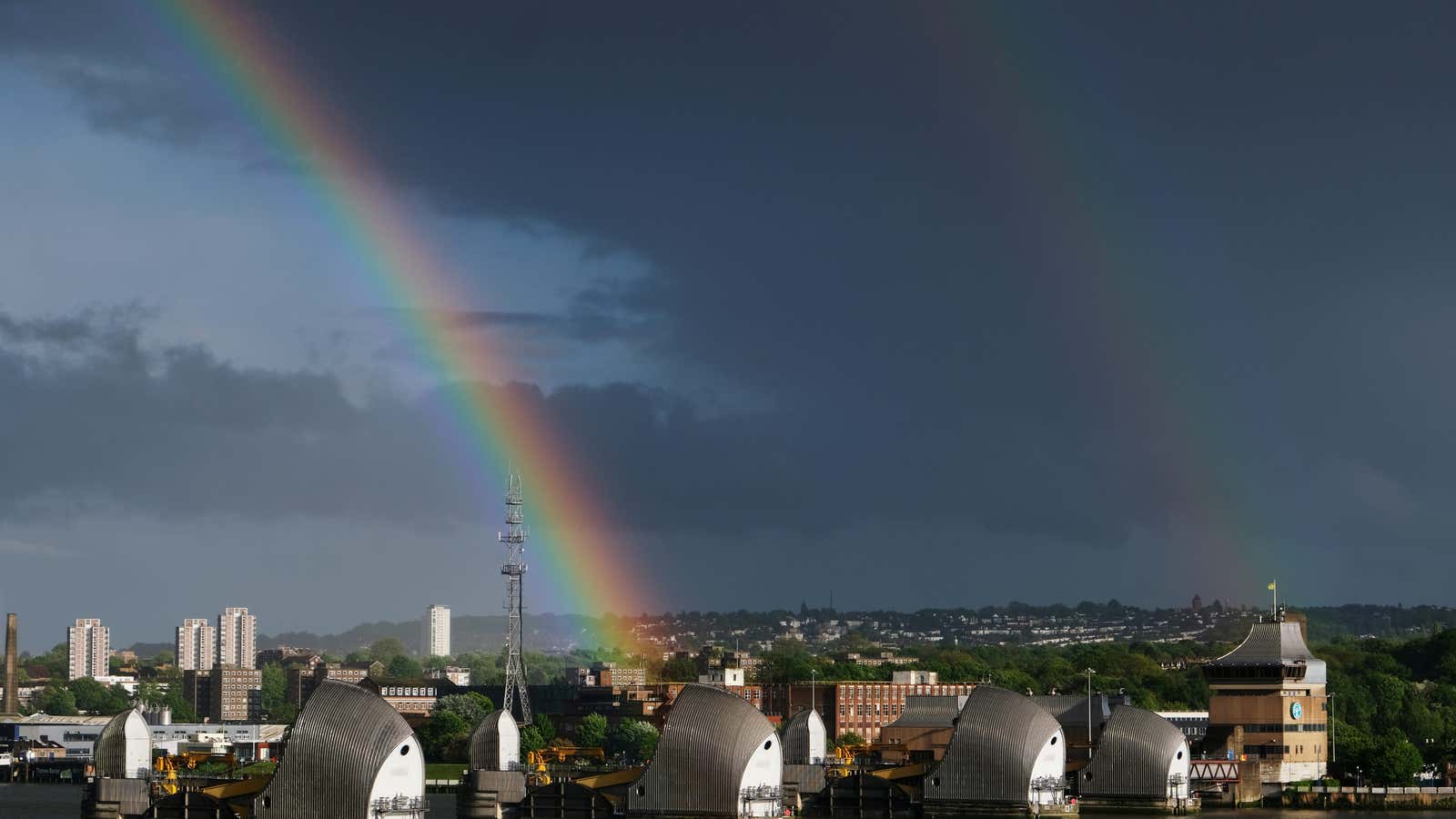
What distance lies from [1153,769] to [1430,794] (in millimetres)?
22120

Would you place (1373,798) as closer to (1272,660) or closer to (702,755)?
(1272,660)

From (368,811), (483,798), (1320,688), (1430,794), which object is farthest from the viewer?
(1320,688)

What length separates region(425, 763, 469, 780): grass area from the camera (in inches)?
6587

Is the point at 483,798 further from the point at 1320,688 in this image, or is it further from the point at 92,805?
the point at 1320,688

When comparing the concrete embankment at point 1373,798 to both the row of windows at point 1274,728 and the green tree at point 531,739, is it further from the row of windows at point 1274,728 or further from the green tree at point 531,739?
the green tree at point 531,739

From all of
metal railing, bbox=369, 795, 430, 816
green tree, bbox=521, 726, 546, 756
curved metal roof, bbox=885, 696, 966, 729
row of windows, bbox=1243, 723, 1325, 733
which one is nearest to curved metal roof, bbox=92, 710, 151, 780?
metal railing, bbox=369, 795, 430, 816

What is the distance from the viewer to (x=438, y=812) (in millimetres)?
125188

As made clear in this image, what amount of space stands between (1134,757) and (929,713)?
51201mm

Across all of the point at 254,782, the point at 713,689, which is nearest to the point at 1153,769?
the point at 713,689

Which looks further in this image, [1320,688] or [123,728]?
[1320,688]

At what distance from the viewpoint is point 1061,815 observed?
10344 centimetres

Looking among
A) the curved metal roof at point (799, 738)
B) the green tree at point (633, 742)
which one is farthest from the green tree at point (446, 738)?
the curved metal roof at point (799, 738)

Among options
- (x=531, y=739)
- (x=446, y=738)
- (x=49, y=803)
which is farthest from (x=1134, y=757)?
(x=446, y=738)

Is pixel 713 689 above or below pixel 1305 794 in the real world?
above
